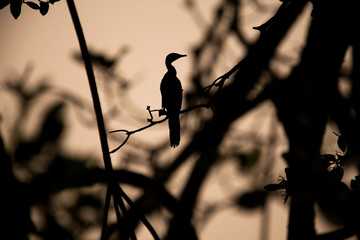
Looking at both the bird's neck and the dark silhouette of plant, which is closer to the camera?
the dark silhouette of plant

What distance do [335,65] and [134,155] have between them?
3094mm

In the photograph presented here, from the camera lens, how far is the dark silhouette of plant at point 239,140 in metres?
1.68

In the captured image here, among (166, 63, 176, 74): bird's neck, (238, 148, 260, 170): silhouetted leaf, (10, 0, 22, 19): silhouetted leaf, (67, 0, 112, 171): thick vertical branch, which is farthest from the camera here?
(238, 148, 260, 170): silhouetted leaf

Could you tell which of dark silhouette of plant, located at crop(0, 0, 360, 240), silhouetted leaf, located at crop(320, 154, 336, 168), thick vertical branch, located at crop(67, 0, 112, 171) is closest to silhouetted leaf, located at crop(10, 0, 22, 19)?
dark silhouette of plant, located at crop(0, 0, 360, 240)

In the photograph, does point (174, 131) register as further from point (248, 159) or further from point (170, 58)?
point (248, 159)

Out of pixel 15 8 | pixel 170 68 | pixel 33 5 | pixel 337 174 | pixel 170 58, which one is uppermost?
pixel 170 58

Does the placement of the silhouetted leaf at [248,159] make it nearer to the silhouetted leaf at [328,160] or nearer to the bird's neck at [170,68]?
the bird's neck at [170,68]

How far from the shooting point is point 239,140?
475cm

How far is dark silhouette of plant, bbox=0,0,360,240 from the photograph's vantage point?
1685mm

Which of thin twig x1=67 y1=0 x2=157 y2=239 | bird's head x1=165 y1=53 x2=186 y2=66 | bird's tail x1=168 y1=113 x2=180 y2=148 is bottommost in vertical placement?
thin twig x1=67 y1=0 x2=157 y2=239

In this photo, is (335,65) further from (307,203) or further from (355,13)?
(307,203)

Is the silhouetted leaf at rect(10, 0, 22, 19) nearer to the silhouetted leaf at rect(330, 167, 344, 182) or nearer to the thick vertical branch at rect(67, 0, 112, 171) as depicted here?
the thick vertical branch at rect(67, 0, 112, 171)

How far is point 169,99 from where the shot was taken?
8.33 feet

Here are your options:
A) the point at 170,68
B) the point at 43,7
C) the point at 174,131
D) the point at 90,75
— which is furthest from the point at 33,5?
the point at 170,68
